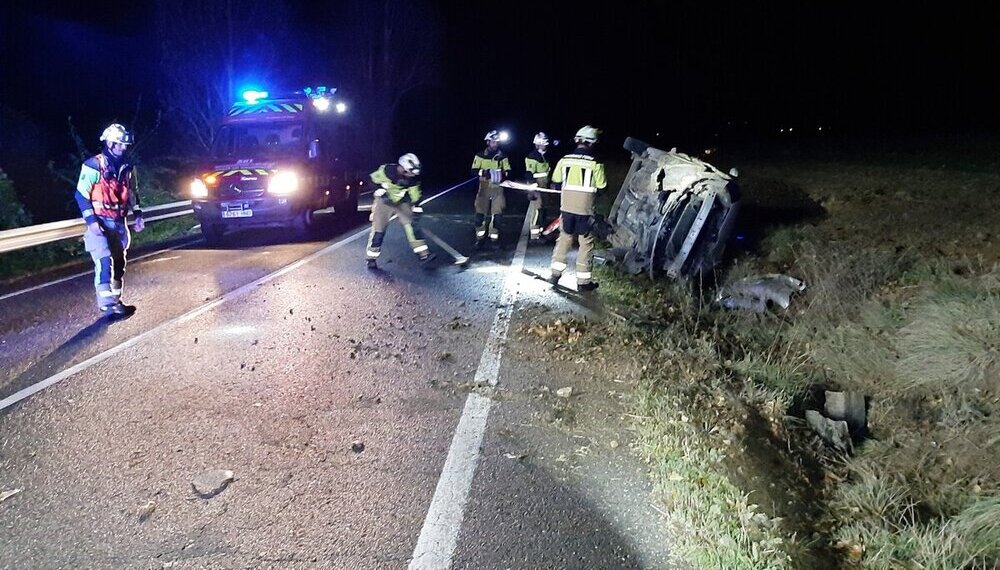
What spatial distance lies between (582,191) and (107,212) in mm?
5073

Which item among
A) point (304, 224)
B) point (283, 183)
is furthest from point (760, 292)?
point (304, 224)

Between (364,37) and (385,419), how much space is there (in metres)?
36.9

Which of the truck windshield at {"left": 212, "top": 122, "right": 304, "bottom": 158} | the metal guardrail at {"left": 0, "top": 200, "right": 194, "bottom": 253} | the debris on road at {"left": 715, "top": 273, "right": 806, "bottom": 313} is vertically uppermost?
the truck windshield at {"left": 212, "top": 122, "right": 304, "bottom": 158}

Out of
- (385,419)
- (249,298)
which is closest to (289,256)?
(249,298)

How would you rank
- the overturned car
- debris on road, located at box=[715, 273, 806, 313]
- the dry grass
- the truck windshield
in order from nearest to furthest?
the dry grass < debris on road, located at box=[715, 273, 806, 313] < the overturned car < the truck windshield

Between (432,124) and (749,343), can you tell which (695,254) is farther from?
(432,124)

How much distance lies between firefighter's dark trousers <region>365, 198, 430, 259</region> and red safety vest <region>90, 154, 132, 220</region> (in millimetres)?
3047

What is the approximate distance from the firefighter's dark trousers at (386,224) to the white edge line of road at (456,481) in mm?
3874

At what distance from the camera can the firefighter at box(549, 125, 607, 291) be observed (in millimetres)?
8148

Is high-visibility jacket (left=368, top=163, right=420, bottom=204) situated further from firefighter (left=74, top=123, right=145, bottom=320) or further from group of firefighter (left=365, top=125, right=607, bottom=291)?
firefighter (left=74, top=123, right=145, bottom=320)

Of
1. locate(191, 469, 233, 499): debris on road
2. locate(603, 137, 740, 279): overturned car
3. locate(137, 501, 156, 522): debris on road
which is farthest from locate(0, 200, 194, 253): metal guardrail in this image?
locate(603, 137, 740, 279): overturned car

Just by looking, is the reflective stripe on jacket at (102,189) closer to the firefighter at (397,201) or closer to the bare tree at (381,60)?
the firefighter at (397,201)

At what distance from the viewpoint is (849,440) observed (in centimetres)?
459

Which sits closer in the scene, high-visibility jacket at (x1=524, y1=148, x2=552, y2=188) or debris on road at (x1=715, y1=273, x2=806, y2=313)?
debris on road at (x1=715, y1=273, x2=806, y2=313)
